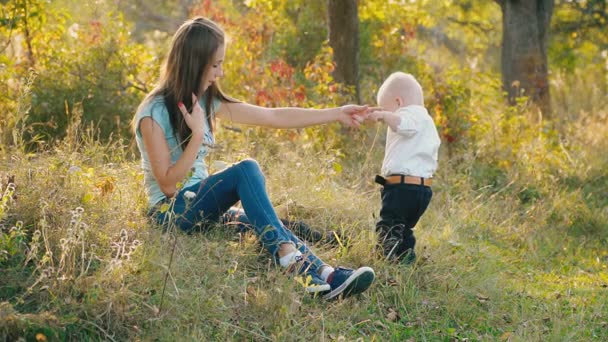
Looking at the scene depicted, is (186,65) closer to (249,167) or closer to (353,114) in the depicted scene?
(249,167)

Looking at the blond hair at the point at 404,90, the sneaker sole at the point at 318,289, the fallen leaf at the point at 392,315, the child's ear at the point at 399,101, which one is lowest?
the fallen leaf at the point at 392,315

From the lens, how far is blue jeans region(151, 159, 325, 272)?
4316 mm

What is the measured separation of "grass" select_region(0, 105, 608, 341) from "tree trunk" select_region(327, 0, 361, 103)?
233cm

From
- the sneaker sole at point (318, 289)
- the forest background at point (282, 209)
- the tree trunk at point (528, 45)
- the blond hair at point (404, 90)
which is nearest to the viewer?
the forest background at point (282, 209)

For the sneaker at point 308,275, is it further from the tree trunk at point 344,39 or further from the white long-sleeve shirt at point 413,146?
the tree trunk at point 344,39

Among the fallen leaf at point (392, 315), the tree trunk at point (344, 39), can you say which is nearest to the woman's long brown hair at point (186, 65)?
the fallen leaf at point (392, 315)

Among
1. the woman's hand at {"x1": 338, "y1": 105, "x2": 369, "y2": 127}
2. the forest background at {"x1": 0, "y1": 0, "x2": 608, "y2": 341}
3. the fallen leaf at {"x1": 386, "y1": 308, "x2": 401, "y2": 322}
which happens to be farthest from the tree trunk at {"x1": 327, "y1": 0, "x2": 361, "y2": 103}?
the fallen leaf at {"x1": 386, "y1": 308, "x2": 401, "y2": 322}

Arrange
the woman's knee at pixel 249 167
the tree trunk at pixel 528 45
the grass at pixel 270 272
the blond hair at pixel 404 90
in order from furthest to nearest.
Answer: the tree trunk at pixel 528 45 < the blond hair at pixel 404 90 < the woman's knee at pixel 249 167 < the grass at pixel 270 272

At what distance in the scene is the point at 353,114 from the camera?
5.06 m

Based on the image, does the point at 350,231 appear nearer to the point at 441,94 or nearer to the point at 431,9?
the point at 441,94

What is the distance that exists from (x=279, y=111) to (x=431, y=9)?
1153 cm

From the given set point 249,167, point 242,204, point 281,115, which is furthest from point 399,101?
point 242,204

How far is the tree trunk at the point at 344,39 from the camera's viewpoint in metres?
8.65

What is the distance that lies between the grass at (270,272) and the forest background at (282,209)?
1 cm
